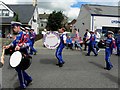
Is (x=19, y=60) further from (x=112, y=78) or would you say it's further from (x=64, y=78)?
(x=112, y=78)

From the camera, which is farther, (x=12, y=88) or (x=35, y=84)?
(x=35, y=84)

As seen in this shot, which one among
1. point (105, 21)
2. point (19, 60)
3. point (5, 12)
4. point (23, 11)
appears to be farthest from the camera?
point (23, 11)

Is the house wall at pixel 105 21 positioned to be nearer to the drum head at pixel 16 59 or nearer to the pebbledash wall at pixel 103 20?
the pebbledash wall at pixel 103 20

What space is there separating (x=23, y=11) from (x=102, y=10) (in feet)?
64.1

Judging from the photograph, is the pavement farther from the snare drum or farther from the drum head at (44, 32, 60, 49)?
the drum head at (44, 32, 60, 49)

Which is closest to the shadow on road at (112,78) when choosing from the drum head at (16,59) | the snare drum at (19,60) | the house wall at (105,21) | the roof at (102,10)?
the snare drum at (19,60)

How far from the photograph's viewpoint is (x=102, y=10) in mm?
31203

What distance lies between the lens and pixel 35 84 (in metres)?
6.91

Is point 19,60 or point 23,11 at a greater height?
point 23,11

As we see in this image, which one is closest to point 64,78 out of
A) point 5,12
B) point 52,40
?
point 52,40

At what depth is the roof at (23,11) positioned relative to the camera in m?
41.5

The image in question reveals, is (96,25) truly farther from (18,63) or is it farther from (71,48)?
(18,63)

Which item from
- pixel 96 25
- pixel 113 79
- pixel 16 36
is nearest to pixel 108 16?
pixel 96 25

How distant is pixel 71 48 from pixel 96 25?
35.8 ft
